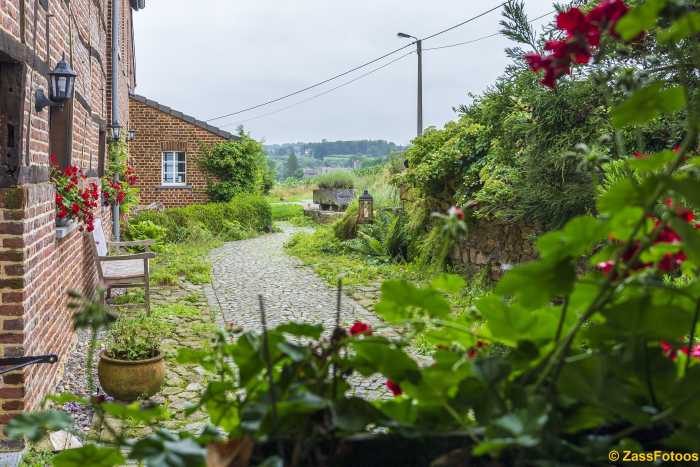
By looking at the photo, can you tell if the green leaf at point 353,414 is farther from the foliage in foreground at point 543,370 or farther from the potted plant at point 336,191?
the potted plant at point 336,191

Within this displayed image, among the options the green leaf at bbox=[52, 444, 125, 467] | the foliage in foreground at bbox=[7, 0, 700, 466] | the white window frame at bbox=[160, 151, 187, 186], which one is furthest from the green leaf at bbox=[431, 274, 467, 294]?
the white window frame at bbox=[160, 151, 187, 186]

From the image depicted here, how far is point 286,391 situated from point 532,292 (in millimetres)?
299

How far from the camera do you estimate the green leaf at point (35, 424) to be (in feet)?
2.43

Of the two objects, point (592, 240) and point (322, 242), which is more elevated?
point (592, 240)

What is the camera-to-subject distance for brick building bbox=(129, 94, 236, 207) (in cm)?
1794

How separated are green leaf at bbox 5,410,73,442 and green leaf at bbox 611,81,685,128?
2.44 feet

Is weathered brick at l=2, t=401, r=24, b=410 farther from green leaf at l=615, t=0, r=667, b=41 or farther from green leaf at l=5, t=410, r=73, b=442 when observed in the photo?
green leaf at l=615, t=0, r=667, b=41

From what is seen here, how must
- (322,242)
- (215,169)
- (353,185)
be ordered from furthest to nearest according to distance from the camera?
1. (353,185)
2. (215,169)
3. (322,242)

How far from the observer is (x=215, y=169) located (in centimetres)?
1833

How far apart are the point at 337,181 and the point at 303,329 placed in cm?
2096

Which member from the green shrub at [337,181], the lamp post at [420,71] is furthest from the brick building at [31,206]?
the green shrub at [337,181]

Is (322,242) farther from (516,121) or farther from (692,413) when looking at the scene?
(692,413)

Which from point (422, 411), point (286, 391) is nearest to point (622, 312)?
point (422, 411)

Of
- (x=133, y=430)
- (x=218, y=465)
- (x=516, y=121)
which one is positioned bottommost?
(x=133, y=430)
